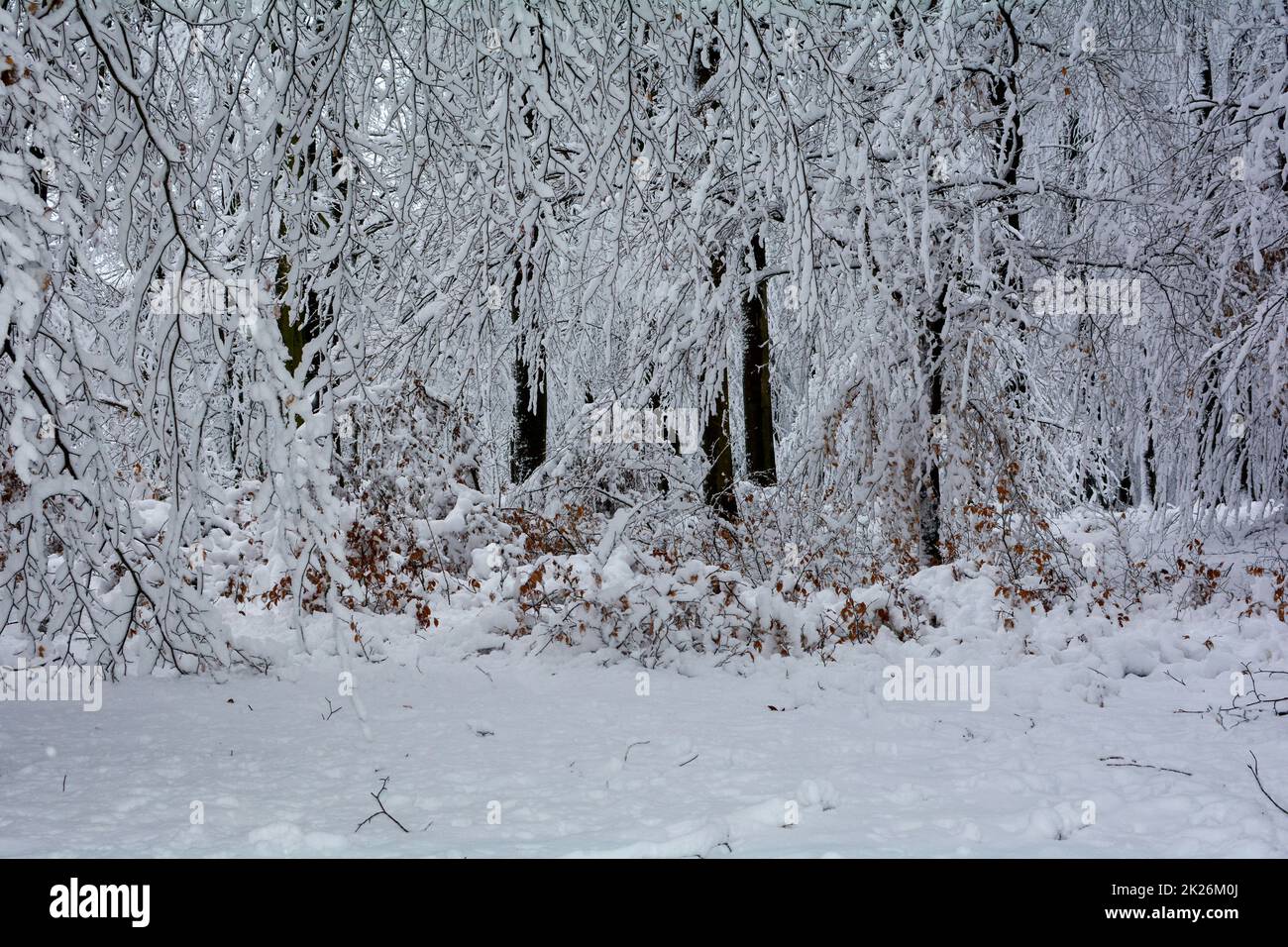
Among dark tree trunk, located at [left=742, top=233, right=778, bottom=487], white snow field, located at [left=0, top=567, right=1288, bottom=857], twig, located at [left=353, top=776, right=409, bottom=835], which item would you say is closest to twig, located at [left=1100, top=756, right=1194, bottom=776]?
white snow field, located at [left=0, top=567, right=1288, bottom=857]

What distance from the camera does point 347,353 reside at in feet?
9.95

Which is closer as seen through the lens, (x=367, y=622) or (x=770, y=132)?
(x=770, y=132)

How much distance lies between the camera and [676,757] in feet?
12.4

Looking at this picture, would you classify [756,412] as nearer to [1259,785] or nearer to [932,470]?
[932,470]

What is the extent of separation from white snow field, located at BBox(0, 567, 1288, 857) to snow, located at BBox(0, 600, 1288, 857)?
0.05 feet

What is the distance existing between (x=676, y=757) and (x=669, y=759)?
0.04 m

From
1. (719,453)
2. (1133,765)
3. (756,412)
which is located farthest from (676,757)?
(756,412)

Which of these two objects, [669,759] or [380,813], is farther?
[669,759]

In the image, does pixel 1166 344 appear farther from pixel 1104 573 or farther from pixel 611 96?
pixel 611 96

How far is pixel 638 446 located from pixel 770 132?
16.4 ft

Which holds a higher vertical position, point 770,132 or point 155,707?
point 770,132

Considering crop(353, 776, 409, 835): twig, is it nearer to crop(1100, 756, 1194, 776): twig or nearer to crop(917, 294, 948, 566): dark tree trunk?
crop(1100, 756, 1194, 776): twig
